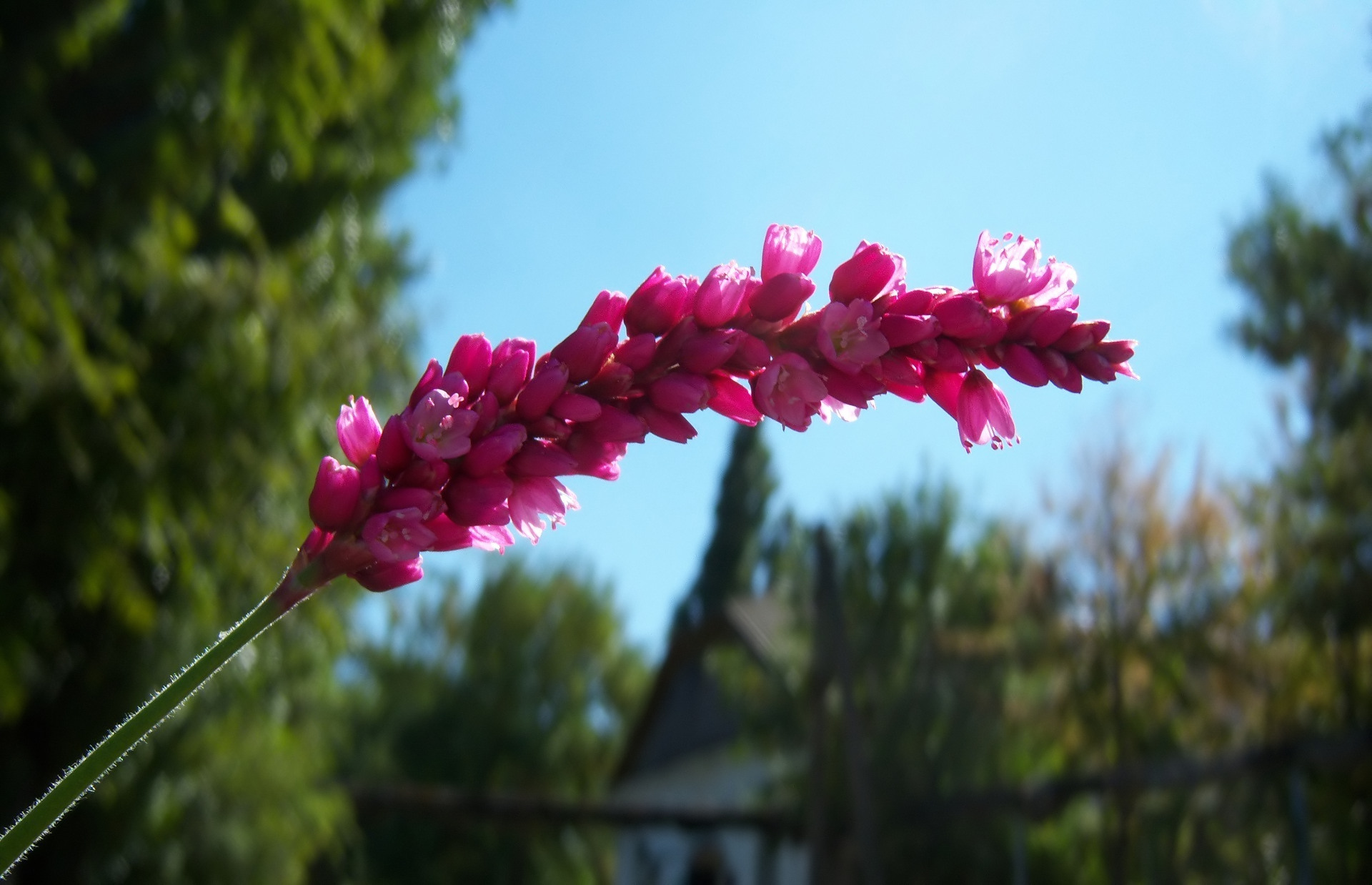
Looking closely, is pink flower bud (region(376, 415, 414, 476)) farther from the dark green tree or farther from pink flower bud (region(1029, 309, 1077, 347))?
the dark green tree

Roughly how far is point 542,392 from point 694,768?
19651mm

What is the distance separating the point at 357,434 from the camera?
0.90 m

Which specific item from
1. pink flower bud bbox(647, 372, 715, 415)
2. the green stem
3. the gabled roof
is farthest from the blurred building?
the green stem

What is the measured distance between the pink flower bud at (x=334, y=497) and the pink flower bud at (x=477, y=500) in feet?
0.20

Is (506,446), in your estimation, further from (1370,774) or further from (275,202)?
(1370,774)

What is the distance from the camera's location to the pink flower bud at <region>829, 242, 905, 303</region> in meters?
0.89

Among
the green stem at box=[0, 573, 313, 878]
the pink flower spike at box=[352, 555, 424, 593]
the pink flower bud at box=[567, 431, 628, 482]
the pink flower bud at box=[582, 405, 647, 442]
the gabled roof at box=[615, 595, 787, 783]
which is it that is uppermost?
the gabled roof at box=[615, 595, 787, 783]

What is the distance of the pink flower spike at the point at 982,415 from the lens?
37.6 inches

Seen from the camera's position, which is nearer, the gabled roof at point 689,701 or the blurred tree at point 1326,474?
the blurred tree at point 1326,474

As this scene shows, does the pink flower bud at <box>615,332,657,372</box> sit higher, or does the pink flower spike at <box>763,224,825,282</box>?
the pink flower spike at <box>763,224,825,282</box>

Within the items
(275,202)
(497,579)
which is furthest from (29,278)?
(497,579)

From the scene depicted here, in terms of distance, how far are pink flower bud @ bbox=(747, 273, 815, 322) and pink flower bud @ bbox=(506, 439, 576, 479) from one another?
17cm

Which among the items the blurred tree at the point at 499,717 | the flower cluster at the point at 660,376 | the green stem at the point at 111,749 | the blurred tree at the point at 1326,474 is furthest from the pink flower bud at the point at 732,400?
the blurred tree at the point at 499,717

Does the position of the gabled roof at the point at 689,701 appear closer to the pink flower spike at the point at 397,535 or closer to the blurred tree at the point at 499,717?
the blurred tree at the point at 499,717
